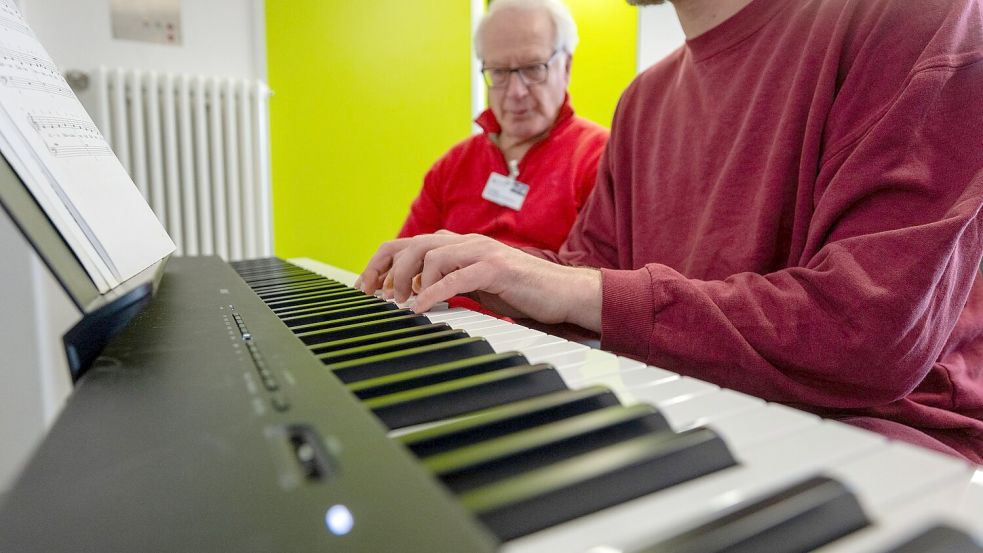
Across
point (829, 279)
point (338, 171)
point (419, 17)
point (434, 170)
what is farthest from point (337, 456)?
point (419, 17)

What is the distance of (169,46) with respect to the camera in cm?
254

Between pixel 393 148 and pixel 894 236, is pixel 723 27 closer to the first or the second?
pixel 894 236

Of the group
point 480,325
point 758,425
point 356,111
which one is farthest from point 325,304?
point 356,111

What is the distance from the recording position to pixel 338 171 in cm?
Result: 296

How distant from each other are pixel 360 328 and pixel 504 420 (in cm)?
29

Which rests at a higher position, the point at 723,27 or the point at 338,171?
the point at 723,27

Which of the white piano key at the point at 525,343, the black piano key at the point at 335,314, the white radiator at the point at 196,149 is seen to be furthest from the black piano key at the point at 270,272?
the white radiator at the point at 196,149

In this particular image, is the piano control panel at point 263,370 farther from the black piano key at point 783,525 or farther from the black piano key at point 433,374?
the black piano key at point 783,525

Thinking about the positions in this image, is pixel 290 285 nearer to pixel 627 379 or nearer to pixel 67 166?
pixel 67 166

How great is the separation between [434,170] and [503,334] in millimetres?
1673

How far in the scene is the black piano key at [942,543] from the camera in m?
0.23

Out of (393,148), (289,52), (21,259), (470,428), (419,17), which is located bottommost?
(21,259)

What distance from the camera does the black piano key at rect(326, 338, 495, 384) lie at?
429 mm

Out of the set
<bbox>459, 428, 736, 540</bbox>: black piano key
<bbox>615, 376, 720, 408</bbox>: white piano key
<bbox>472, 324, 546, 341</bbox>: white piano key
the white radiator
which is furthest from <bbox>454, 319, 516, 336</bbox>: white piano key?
the white radiator
